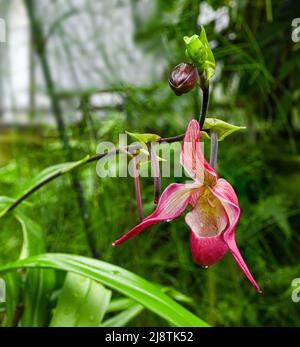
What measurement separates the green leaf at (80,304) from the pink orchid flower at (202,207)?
0.20m

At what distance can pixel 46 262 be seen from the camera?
1.51 ft

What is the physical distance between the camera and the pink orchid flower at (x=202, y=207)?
1.03 ft

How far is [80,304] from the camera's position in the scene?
1.63 ft

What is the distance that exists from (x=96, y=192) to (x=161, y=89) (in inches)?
9.7

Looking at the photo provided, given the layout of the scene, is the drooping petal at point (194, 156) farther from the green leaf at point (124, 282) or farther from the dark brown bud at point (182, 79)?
the green leaf at point (124, 282)

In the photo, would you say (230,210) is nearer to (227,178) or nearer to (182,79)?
(182,79)

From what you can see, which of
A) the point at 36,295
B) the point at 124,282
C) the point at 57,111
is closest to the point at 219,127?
the point at 124,282

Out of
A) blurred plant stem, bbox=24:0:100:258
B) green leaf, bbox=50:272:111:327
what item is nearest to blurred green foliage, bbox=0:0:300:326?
blurred plant stem, bbox=24:0:100:258

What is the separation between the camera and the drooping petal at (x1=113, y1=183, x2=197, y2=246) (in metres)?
0.32

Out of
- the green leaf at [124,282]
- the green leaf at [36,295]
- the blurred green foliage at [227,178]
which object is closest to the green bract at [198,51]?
the green leaf at [124,282]

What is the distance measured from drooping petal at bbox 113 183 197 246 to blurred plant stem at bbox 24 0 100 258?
39 centimetres

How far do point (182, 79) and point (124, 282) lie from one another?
0.71ft
